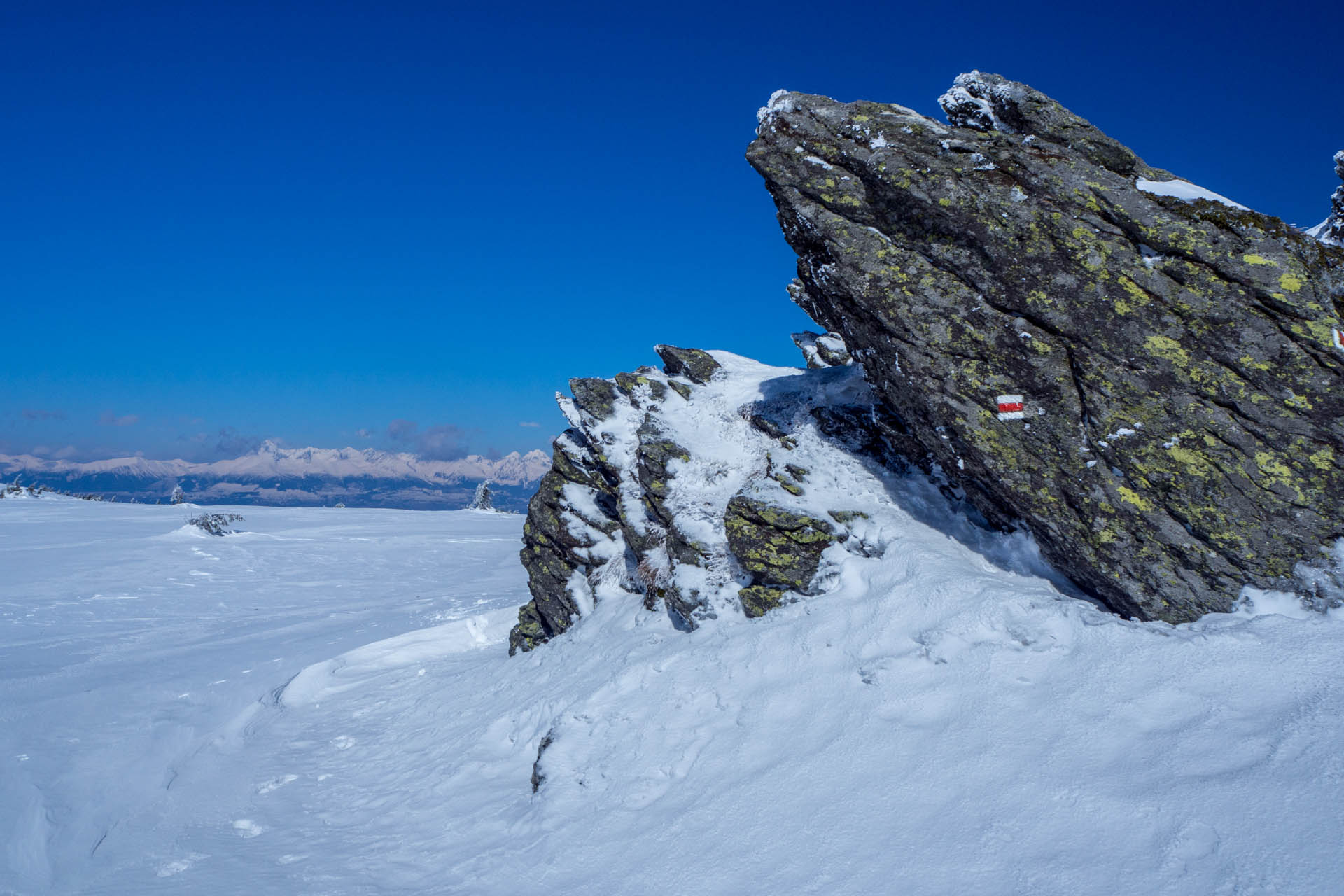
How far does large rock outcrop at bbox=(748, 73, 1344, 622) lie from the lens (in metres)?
8.56

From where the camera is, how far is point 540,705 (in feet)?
40.9

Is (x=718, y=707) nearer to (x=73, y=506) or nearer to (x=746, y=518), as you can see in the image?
(x=746, y=518)

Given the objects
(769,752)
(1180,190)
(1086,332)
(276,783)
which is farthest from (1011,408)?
(276,783)

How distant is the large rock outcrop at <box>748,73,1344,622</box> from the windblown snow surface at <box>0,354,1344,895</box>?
108 centimetres

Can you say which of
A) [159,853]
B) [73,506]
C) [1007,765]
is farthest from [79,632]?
[73,506]

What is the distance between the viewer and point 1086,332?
9766mm

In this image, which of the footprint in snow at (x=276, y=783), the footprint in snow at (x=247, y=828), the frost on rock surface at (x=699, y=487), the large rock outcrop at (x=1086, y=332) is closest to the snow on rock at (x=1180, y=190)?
the large rock outcrop at (x=1086, y=332)

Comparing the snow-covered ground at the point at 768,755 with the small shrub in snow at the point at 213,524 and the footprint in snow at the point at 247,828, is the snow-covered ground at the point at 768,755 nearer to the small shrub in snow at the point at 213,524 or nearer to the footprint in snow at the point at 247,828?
the footprint in snow at the point at 247,828

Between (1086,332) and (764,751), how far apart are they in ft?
25.1

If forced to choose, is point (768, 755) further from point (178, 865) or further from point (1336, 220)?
point (1336, 220)

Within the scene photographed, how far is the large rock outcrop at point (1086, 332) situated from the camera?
8.56 m

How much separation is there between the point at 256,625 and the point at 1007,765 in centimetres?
2743

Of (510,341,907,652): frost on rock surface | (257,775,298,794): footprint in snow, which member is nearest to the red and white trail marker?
(510,341,907,652): frost on rock surface

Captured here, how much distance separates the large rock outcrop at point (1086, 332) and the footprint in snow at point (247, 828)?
13080mm
